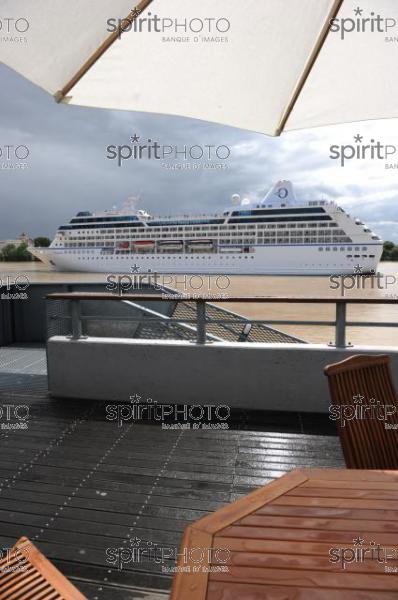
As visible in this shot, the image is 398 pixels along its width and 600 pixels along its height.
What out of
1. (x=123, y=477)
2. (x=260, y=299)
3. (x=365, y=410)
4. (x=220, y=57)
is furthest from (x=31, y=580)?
(x=260, y=299)

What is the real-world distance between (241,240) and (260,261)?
298 centimetres

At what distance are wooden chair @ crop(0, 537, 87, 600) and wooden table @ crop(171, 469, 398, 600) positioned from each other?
334mm

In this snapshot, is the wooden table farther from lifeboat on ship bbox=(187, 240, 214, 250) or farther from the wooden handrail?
lifeboat on ship bbox=(187, 240, 214, 250)

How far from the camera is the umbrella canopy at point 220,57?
1844 mm

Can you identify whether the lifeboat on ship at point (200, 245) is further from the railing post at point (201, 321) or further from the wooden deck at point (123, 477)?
the wooden deck at point (123, 477)

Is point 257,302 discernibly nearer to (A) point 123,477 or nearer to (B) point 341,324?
(B) point 341,324

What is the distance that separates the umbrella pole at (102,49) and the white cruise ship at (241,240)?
130 feet

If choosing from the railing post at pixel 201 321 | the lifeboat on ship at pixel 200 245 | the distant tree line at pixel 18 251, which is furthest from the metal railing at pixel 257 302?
the lifeboat on ship at pixel 200 245

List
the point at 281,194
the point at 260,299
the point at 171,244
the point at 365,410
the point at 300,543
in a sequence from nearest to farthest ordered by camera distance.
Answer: the point at 300,543 < the point at 365,410 < the point at 260,299 < the point at 171,244 < the point at 281,194

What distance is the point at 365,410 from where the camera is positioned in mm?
1497

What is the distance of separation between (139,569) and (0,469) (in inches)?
48.1

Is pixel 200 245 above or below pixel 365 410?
→ above

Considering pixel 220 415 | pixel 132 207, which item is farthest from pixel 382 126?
pixel 132 207

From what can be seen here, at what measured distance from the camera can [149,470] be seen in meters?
Result: 2.38
